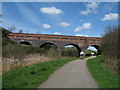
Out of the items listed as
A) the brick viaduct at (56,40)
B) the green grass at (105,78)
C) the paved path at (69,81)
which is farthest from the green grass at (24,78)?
the brick viaduct at (56,40)

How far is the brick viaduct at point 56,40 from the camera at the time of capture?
40.6 metres

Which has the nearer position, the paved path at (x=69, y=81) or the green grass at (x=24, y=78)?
the green grass at (x=24, y=78)

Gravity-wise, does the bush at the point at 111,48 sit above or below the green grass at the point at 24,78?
above

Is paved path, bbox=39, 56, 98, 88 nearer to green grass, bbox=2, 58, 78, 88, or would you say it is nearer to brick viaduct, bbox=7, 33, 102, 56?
green grass, bbox=2, 58, 78, 88

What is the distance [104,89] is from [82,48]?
4026 centimetres

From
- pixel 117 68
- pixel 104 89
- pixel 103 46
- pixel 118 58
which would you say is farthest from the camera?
pixel 103 46

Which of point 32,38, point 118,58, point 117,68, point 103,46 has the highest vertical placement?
point 32,38

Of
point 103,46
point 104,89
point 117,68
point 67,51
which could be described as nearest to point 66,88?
point 104,89

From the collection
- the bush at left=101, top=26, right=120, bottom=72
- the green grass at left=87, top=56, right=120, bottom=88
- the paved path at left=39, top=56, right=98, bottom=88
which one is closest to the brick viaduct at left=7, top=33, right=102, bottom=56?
the bush at left=101, top=26, right=120, bottom=72

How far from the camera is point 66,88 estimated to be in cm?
510

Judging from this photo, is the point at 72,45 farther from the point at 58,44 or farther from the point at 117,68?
the point at 117,68

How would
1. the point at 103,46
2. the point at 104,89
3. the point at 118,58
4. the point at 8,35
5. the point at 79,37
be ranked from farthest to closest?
the point at 79,37, the point at 8,35, the point at 103,46, the point at 118,58, the point at 104,89

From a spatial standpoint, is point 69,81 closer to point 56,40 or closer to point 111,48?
point 111,48

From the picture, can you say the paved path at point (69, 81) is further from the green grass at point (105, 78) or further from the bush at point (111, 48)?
the bush at point (111, 48)
